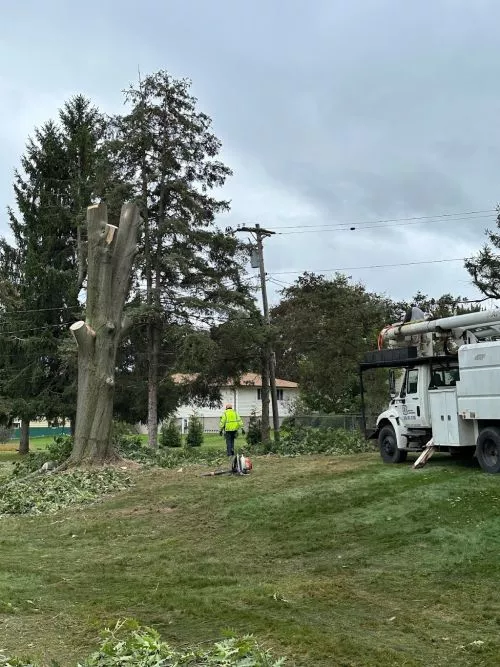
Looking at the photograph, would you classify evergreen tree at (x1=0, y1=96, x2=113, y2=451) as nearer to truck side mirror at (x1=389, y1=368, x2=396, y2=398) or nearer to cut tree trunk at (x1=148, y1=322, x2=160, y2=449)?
cut tree trunk at (x1=148, y1=322, x2=160, y2=449)

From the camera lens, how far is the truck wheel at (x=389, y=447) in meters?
16.1

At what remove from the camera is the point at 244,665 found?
450 centimetres

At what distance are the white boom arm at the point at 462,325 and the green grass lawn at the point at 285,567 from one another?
9.56 feet

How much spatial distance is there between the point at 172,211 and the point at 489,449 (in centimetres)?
2202

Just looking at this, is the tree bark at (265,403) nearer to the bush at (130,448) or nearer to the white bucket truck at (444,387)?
the bush at (130,448)

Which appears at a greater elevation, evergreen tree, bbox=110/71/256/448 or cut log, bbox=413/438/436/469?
evergreen tree, bbox=110/71/256/448

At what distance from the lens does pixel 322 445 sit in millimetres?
22703

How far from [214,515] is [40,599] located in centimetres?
510

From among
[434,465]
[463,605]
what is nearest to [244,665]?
[463,605]

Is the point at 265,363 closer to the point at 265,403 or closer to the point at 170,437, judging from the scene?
the point at 265,403

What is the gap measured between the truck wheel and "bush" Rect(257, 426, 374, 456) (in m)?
3.83

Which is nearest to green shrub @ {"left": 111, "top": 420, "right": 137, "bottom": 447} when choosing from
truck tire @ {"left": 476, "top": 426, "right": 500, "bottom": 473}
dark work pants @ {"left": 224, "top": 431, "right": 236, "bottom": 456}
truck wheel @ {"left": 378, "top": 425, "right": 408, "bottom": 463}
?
dark work pants @ {"left": 224, "top": 431, "right": 236, "bottom": 456}

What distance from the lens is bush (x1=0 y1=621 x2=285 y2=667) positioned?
15.3 feet

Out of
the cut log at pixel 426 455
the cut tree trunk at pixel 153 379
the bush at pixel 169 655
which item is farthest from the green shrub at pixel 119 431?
the bush at pixel 169 655
